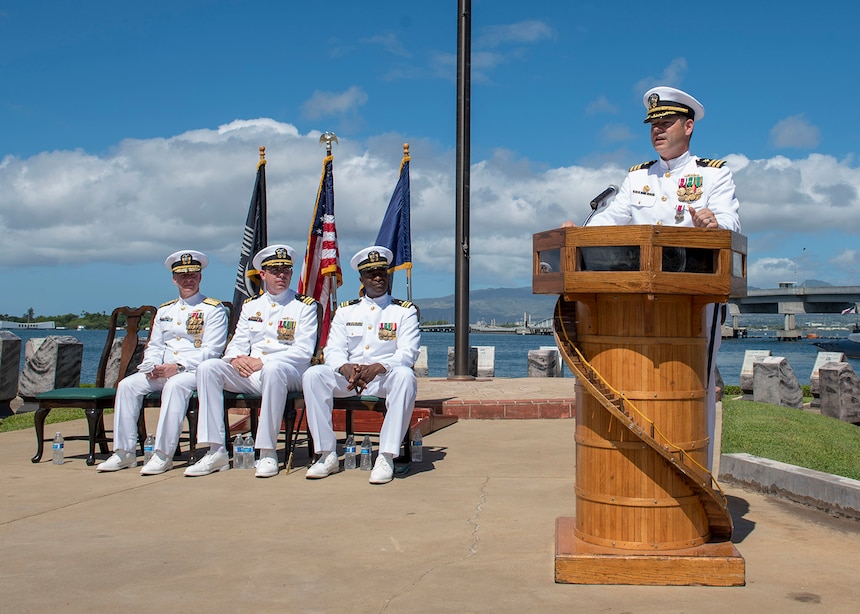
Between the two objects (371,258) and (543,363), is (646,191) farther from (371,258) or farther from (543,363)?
(543,363)

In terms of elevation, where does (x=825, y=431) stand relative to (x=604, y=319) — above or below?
below

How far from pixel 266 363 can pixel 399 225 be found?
3.59 metres

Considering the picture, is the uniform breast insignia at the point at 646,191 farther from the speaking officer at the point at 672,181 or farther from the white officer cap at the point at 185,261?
the white officer cap at the point at 185,261

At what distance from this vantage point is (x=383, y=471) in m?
5.77

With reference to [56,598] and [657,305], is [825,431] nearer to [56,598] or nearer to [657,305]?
[657,305]

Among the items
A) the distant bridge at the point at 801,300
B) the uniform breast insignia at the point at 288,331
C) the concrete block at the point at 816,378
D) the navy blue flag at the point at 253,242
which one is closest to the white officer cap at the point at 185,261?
the uniform breast insignia at the point at 288,331

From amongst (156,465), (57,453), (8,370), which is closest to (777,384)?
(156,465)

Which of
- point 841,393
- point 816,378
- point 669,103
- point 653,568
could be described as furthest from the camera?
point 816,378

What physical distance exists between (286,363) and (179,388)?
2.62 ft

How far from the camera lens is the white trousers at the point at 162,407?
625cm

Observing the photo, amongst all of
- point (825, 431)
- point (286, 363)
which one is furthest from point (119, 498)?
point (825, 431)

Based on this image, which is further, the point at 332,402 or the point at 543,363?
the point at 543,363

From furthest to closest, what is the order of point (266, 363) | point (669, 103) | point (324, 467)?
point (266, 363) < point (324, 467) < point (669, 103)

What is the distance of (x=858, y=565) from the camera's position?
3.71m
